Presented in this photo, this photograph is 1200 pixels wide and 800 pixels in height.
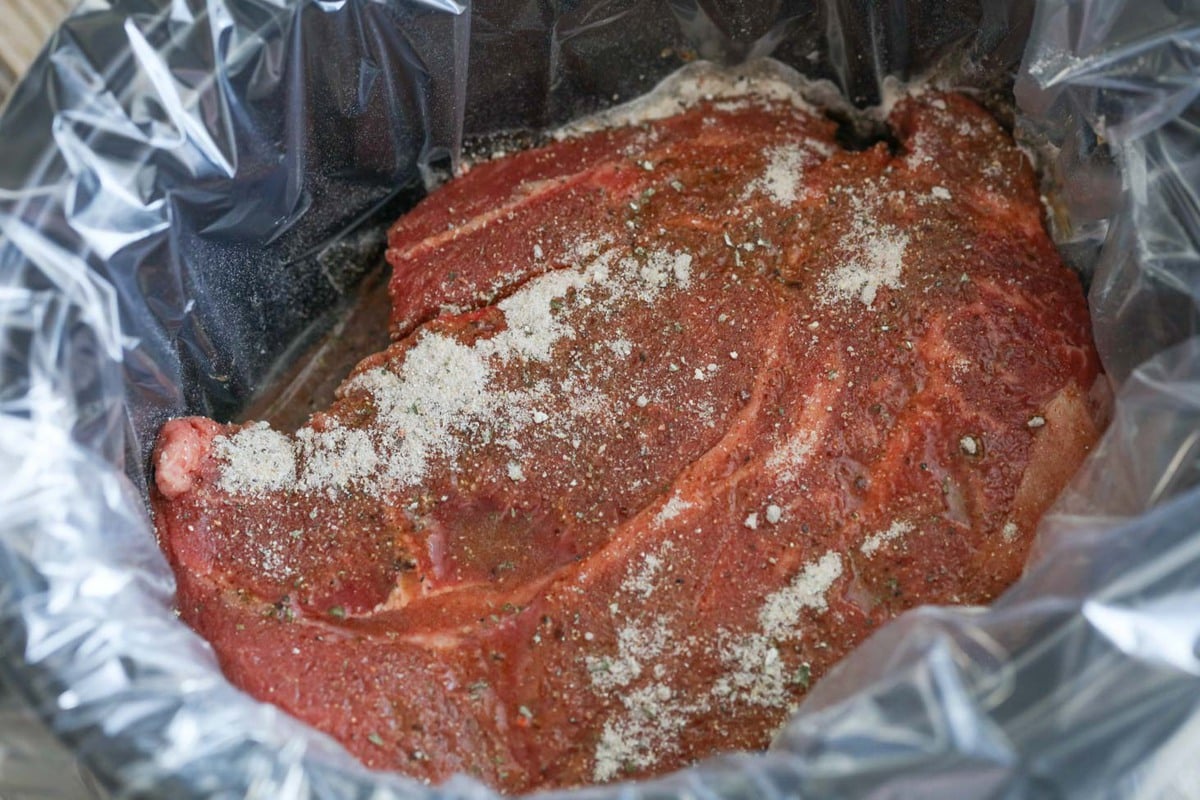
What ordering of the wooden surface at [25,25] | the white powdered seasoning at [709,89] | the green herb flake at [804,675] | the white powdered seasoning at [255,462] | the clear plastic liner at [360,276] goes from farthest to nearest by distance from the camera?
the white powdered seasoning at [709,89], the wooden surface at [25,25], the white powdered seasoning at [255,462], the green herb flake at [804,675], the clear plastic liner at [360,276]

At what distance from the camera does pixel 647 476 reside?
67.1 inches

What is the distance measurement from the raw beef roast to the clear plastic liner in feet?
0.41

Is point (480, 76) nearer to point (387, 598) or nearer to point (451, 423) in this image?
point (451, 423)

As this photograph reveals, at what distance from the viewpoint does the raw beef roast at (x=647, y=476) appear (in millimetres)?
1641

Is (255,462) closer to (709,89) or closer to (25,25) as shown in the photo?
(25,25)

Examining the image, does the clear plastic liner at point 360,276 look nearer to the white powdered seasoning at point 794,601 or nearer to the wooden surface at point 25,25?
the white powdered seasoning at point 794,601

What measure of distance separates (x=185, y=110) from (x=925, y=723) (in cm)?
130

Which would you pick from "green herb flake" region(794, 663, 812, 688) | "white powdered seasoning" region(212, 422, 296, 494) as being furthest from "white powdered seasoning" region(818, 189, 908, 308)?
"white powdered seasoning" region(212, 422, 296, 494)

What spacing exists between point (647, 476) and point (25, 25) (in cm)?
133

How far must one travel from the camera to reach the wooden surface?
1869mm

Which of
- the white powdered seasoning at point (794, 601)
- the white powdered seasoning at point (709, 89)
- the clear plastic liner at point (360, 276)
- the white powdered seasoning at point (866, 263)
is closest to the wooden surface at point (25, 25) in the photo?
the clear plastic liner at point (360, 276)

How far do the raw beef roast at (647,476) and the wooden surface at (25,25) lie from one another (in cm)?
73

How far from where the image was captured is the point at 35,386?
148 cm

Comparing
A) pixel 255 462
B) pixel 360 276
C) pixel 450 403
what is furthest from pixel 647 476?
pixel 360 276
